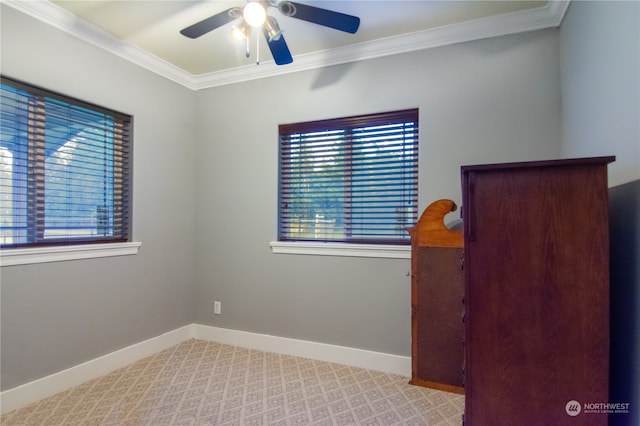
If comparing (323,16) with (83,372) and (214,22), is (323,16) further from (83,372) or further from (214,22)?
(83,372)

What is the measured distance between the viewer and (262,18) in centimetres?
163

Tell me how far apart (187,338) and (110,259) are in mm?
1115

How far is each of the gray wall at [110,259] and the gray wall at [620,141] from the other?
9.87ft

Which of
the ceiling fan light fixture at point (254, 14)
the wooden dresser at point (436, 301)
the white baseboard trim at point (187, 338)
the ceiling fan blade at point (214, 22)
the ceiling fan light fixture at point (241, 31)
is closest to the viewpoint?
the ceiling fan light fixture at point (254, 14)

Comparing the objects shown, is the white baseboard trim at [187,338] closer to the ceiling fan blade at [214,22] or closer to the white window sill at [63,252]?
the white window sill at [63,252]

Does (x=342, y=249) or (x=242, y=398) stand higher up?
(x=342, y=249)

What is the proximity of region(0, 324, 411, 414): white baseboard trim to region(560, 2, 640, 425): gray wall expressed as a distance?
1410 mm

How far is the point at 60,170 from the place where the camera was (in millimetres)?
2248

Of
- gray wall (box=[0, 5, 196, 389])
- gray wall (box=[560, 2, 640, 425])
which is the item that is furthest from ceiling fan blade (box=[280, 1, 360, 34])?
gray wall (box=[0, 5, 196, 389])

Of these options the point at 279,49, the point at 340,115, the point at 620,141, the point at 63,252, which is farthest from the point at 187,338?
the point at 620,141

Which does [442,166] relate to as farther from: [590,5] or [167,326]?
[167,326]

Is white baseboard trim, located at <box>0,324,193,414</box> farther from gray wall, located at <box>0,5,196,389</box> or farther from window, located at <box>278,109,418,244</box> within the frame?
window, located at <box>278,109,418,244</box>

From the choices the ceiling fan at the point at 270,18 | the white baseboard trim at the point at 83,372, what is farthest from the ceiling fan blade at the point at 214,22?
the white baseboard trim at the point at 83,372

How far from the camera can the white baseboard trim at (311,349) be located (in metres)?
2.49
